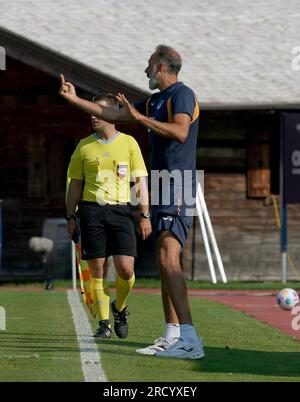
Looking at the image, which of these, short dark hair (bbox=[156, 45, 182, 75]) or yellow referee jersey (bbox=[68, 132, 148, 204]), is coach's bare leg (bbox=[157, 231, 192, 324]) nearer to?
short dark hair (bbox=[156, 45, 182, 75])

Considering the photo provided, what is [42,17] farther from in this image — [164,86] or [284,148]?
[164,86]

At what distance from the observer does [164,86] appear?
9.71m

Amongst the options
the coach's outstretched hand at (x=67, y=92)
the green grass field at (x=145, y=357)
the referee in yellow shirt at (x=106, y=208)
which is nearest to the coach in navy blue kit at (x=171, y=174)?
the green grass field at (x=145, y=357)

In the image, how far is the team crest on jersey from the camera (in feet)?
38.1

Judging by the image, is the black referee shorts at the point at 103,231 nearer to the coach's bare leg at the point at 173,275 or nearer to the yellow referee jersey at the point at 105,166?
the yellow referee jersey at the point at 105,166

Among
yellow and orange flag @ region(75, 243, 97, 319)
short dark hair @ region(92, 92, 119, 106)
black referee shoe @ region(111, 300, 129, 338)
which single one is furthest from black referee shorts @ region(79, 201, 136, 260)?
short dark hair @ region(92, 92, 119, 106)

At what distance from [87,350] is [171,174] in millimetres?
1496

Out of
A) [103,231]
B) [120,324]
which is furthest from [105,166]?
[120,324]

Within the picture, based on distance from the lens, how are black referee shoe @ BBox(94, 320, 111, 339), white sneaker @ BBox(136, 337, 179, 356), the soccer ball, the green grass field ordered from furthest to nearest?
the soccer ball < black referee shoe @ BBox(94, 320, 111, 339) < white sneaker @ BBox(136, 337, 179, 356) < the green grass field

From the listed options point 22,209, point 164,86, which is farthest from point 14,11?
point 164,86

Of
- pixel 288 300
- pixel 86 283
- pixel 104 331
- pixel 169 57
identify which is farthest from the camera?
pixel 288 300

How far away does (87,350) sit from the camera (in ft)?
32.6

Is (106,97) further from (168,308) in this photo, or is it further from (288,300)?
(288,300)

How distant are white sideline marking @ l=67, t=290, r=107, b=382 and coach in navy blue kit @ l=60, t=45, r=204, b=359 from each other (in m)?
0.47
